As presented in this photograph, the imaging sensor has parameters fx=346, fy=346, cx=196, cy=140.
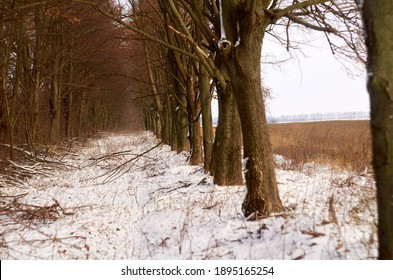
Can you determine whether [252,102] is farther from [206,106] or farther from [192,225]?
[206,106]

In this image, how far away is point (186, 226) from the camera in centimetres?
446

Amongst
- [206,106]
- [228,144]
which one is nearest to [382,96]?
[228,144]

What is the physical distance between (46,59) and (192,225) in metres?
12.9

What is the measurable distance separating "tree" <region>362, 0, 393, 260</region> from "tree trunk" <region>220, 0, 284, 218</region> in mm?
2164

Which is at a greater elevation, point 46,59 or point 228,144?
point 46,59

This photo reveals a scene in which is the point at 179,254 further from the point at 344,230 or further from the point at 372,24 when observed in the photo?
the point at 372,24

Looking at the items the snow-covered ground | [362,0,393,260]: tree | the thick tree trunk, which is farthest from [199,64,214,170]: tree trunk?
[362,0,393,260]: tree

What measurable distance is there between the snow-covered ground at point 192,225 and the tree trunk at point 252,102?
11.7 inches

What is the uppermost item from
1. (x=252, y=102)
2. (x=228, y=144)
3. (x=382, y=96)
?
(x=252, y=102)

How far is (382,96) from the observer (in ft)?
7.11

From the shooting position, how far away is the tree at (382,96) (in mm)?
2152

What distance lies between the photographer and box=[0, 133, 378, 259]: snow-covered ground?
3365 mm

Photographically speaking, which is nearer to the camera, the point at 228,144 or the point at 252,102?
the point at 252,102
